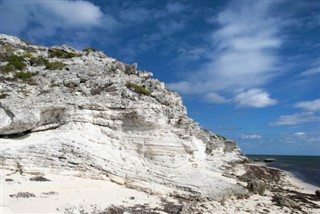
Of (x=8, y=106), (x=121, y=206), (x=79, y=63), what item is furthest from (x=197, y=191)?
(x=79, y=63)

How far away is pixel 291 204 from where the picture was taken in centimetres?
2080

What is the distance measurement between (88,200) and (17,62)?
49.8ft

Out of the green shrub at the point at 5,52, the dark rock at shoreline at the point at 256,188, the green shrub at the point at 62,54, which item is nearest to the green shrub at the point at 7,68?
the green shrub at the point at 5,52

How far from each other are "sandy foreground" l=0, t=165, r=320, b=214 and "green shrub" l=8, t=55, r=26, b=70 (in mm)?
11385

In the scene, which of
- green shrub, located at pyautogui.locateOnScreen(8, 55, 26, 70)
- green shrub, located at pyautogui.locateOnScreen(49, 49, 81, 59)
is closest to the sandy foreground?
green shrub, located at pyautogui.locateOnScreen(8, 55, 26, 70)

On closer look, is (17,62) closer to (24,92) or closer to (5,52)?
(5,52)

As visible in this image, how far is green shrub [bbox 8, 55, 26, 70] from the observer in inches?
993

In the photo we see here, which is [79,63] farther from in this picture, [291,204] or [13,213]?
[291,204]

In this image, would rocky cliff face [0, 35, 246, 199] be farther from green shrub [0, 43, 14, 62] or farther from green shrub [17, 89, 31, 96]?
green shrub [0, 43, 14, 62]

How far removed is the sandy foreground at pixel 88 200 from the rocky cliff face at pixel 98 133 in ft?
2.38

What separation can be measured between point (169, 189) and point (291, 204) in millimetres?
8177

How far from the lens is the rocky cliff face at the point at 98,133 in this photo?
17859 millimetres

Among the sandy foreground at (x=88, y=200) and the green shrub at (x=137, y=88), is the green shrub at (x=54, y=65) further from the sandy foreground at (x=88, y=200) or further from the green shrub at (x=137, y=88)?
the sandy foreground at (x=88, y=200)

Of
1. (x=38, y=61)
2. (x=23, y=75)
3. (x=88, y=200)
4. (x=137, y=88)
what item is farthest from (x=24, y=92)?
(x=88, y=200)
